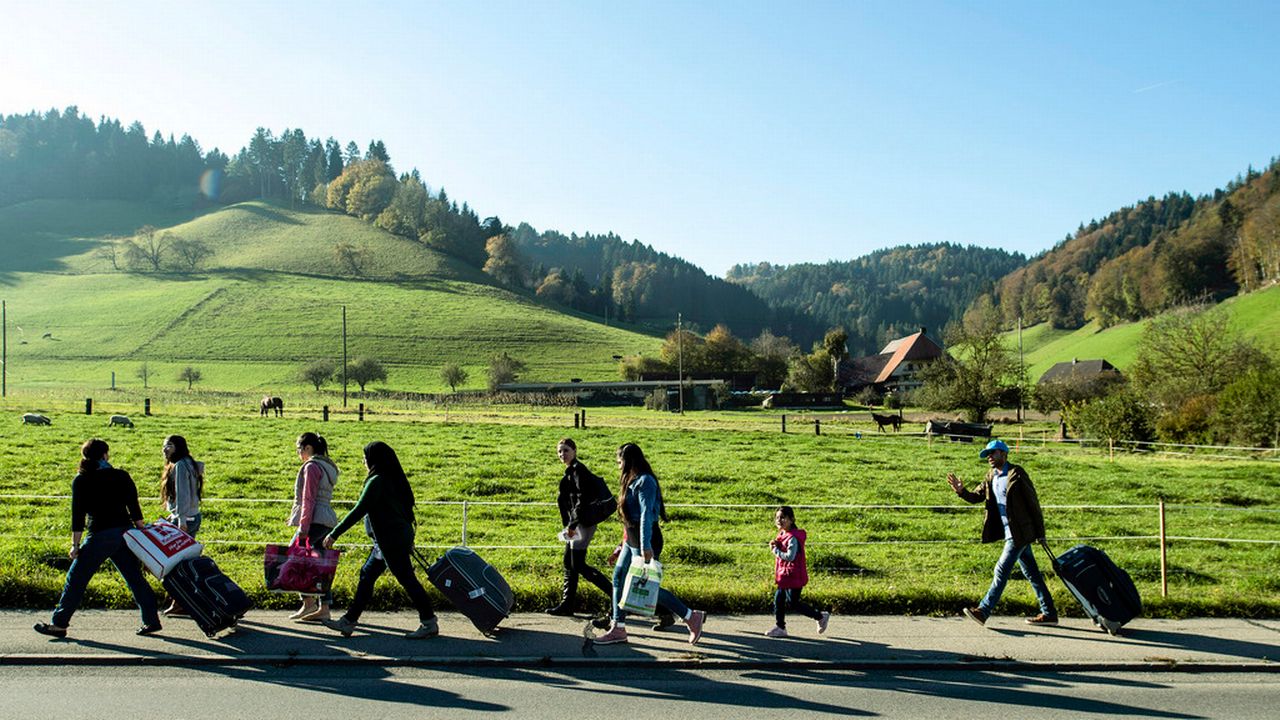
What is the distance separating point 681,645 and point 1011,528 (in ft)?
12.7

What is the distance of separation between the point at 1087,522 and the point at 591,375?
89.8 metres

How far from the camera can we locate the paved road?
23.7 feet

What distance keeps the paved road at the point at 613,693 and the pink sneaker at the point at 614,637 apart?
62cm

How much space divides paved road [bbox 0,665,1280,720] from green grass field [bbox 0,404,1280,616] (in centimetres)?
213

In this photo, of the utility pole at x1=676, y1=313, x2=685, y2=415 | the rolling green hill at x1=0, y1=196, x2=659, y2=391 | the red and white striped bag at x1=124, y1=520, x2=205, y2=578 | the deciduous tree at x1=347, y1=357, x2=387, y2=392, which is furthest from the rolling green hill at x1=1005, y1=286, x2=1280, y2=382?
the red and white striped bag at x1=124, y1=520, x2=205, y2=578

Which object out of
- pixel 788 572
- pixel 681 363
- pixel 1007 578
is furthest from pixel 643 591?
pixel 681 363

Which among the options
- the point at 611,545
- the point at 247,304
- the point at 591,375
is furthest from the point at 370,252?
the point at 611,545

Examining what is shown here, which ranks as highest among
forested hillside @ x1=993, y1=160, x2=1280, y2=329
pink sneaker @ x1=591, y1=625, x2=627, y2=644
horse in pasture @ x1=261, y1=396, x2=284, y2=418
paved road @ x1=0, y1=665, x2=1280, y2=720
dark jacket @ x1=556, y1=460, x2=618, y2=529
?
forested hillside @ x1=993, y1=160, x2=1280, y2=329

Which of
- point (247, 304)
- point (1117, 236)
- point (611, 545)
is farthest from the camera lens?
point (1117, 236)

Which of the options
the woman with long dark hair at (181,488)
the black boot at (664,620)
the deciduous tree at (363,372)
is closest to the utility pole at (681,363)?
the deciduous tree at (363,372)

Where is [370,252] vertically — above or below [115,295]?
above

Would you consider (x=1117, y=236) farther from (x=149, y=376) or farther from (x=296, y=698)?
(x=296, y=698)

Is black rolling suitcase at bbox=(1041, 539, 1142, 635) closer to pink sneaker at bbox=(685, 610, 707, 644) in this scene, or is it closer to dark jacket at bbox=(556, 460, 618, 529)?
pink sneaker at bbox=(685, 610, 707, 644)

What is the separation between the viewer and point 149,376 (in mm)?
89562
